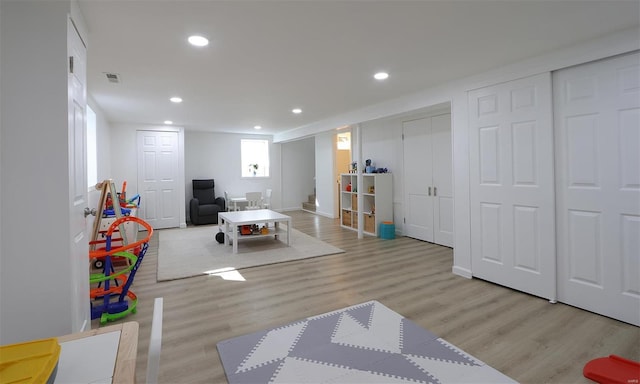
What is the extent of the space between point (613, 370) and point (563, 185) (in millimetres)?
1598

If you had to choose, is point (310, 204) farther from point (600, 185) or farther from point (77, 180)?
point (77, 180)

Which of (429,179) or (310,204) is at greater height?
(429,179)

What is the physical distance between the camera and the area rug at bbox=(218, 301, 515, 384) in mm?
1893

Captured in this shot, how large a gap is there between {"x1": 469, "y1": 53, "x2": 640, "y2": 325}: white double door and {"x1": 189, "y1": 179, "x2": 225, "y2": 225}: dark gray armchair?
226 inches

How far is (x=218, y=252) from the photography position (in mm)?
4828

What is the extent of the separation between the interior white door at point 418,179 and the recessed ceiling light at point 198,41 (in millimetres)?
3856

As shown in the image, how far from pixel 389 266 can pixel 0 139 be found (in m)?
3.77

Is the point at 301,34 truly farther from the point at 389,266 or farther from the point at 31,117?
the point at 389,266

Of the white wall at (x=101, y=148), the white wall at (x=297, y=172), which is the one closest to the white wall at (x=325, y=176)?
the white wall at (x=297, y=172)

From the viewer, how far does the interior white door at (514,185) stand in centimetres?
295

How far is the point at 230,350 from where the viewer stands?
2191 mm

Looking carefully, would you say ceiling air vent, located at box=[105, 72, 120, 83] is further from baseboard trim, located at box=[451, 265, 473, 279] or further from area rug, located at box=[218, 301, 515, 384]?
baseboard trim, located at box=[451, 265, 473, 279]

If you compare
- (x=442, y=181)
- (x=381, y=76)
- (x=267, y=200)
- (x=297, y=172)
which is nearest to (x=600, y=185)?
(x=381, y=76)

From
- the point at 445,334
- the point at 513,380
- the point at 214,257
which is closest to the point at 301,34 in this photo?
the point at 445,334
